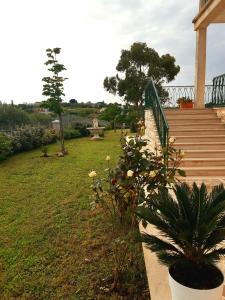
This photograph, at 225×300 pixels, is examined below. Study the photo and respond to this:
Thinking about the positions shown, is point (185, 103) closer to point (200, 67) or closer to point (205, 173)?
point (200, 67)

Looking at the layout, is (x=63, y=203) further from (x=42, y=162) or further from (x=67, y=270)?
(x=42, y=162)

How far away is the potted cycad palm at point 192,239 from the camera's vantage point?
6.35ft

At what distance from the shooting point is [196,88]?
9.87 m

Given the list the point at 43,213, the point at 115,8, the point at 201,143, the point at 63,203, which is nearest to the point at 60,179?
the point at 63,203

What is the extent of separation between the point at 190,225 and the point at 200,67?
8.67 metres

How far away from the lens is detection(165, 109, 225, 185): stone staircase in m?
5.58

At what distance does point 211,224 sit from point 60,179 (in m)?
6.80

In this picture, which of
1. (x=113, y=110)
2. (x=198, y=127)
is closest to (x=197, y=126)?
(x=198, y=127)

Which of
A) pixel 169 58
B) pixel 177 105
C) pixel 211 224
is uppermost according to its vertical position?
pixel 169 58

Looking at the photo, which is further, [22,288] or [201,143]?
[201,143]

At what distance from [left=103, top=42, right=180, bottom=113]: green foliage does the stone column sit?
11.7 meters

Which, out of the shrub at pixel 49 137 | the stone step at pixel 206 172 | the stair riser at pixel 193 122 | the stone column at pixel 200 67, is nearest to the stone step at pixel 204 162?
the stone step at pixel 206 172

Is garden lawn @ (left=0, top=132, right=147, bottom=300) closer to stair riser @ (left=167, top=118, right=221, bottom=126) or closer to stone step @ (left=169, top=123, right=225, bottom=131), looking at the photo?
stone step @ (left=169, top=123, right=225, bottom=131)

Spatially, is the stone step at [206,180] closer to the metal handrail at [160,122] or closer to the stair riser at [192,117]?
the metal handrail at [160,122]
